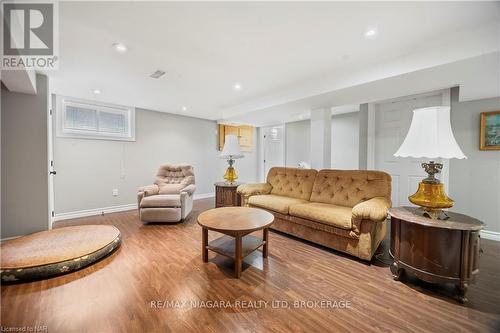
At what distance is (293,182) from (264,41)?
7.10 ft

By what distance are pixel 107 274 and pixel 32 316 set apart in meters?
0.57

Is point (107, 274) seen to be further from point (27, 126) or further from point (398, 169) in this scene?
point (398, 169)

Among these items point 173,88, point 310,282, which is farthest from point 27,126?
point 310,282

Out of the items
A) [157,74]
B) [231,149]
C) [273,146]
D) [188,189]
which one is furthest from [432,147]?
[273,146]

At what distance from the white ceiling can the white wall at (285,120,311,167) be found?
252 centimetres

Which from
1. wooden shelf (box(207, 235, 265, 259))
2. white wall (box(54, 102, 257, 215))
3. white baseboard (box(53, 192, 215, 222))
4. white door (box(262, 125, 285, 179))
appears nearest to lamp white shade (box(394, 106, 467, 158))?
wooden shelf (box(207, 235, 265, 259))

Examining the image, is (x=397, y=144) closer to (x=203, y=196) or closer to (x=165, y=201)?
(x=165, y=201)

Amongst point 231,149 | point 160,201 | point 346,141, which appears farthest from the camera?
point 346,141

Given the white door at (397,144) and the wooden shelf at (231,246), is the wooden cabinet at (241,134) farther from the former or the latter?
the wooden shelf at (231,246)

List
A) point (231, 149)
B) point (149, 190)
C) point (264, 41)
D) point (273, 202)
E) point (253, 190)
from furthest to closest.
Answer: point (231, 149)
point (149, 190)
point (253, 190)
point (273, 202)
point (264, 41)

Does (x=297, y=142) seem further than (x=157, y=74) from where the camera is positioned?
Yes

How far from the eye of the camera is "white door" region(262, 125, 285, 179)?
6258mm

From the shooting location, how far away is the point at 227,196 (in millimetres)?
4074

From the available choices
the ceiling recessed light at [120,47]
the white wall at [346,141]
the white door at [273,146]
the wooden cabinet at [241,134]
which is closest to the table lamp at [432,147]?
the ceiling recessed light at [120,47]
